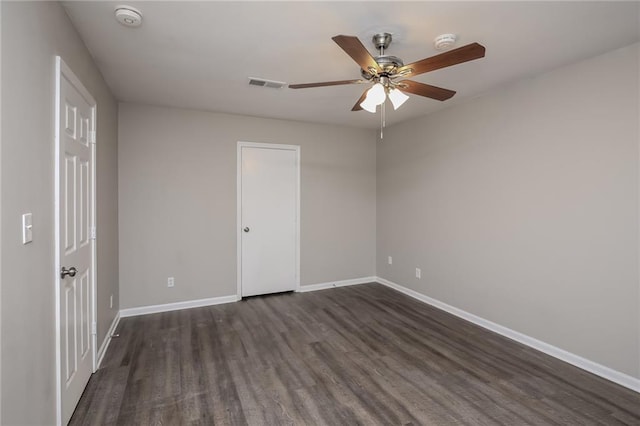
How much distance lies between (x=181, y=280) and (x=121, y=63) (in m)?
2.50

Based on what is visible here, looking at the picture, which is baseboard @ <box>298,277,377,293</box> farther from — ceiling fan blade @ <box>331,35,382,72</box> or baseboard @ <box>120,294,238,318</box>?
ceiling fan blade @ <box>331,35,382,72</box>

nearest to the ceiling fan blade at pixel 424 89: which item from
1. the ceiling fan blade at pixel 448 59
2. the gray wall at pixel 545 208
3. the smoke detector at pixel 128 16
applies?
the ceiling fan blade at pixel 448 59

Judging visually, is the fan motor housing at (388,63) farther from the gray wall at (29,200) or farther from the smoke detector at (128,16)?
the gray wall at (29,200)

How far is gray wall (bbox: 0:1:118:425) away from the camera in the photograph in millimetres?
1247

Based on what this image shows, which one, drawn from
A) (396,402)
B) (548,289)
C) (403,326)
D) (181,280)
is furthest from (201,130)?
(548,289)

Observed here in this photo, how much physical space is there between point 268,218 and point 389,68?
2898 mm

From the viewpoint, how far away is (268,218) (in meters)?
4.55

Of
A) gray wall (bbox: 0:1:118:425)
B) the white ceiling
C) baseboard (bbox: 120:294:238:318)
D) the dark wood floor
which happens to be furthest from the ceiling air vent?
baseboard (bbox: 120:294:238:318)

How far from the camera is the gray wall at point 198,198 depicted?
3811mm

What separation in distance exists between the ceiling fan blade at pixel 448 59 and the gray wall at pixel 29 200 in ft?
6.33

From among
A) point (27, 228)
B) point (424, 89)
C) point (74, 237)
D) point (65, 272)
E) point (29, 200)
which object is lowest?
point (65, 272)

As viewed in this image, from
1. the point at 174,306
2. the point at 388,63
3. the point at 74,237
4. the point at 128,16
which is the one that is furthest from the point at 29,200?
the point at 174,306

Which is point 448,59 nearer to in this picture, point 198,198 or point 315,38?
point 315,38

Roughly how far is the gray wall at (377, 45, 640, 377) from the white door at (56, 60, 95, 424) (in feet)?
11.8
